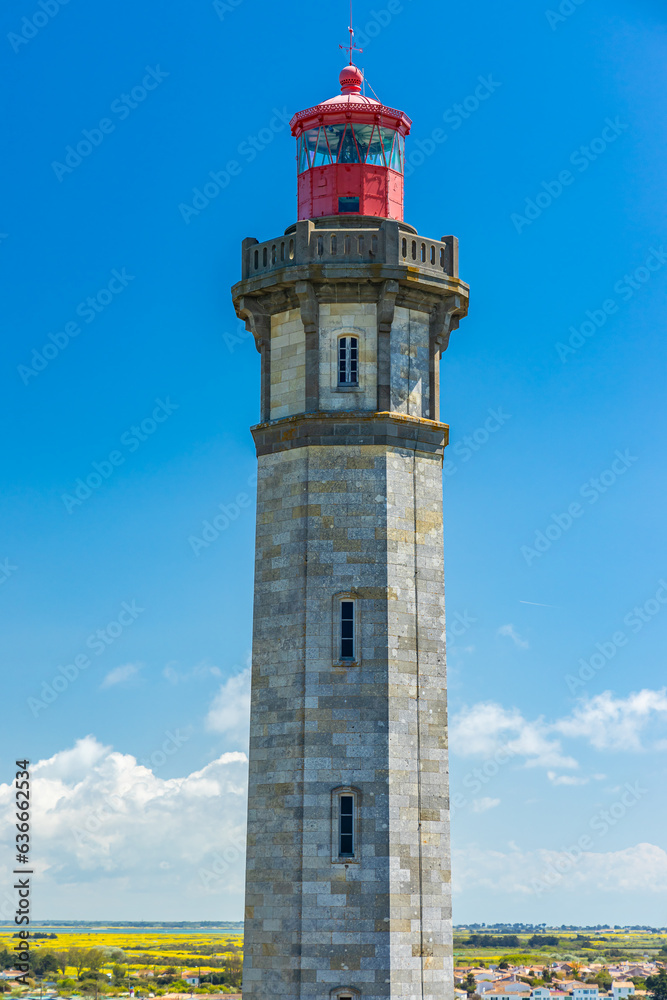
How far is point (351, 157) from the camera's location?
3359 centimetres

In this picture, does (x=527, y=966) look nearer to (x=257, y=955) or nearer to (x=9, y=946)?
(x=9, y=946)

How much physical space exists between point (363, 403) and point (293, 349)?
219 cm

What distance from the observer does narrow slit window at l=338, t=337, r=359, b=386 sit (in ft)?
105

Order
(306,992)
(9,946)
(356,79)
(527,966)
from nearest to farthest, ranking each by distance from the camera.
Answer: (306,992), (356,79), (9,946), (527,966)

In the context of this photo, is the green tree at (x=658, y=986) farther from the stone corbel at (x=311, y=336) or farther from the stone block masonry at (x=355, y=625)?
the stone corbel at (x=311, y=336)

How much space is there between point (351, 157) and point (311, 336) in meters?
4.85

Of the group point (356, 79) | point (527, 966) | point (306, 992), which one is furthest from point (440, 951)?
point (527, 966)

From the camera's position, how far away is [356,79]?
34688 mm

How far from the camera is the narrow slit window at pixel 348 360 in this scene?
31.9 metres

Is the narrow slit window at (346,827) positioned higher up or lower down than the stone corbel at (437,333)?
lower down

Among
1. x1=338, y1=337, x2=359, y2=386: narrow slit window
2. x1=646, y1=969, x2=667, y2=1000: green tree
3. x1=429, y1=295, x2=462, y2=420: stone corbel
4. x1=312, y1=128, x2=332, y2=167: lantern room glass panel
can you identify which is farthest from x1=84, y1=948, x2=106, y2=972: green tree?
x1=312, y1=128, x2=332, y2=167: lantern room glass panel

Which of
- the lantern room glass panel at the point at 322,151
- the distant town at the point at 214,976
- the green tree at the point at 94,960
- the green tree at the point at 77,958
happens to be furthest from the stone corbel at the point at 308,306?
the green tree at the point at 77,958

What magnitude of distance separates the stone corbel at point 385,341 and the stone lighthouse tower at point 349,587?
0.15ft

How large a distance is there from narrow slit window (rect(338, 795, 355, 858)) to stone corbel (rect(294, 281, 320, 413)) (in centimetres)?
862
